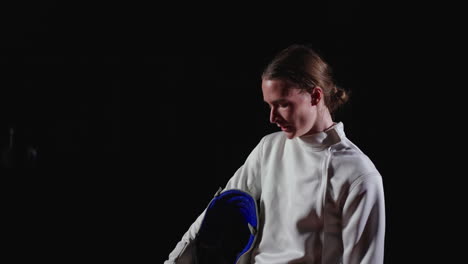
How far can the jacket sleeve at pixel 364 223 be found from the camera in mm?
1172

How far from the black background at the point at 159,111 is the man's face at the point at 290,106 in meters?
A: 0.48

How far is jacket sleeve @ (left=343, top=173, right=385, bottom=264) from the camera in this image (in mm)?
1172

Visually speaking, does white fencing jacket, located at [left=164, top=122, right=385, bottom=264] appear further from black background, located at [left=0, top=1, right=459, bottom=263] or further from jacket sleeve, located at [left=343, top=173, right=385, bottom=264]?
black background, located at [left=0, top=1, right=459, bottom=263]

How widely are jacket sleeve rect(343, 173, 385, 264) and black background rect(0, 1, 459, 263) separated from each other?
54 cm

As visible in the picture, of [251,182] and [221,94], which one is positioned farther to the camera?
[221,94]

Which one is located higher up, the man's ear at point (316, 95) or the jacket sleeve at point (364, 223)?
the man's ear at point (316, 95)

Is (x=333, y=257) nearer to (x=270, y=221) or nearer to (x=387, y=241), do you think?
(x=270, y=221)

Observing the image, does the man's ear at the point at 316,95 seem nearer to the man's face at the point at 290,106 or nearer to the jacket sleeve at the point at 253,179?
the man's face at the point at 290,106

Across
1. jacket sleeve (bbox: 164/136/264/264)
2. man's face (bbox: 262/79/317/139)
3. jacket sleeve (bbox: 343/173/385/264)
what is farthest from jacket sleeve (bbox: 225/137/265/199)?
jacket sleeve (bbox: 343/173/385/264)

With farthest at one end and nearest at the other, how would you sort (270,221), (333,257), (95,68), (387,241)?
(95,68) < (387,241) < (270,221) < (333,257)

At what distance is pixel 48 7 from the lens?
1793 millimetres

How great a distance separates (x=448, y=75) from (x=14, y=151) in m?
1.74

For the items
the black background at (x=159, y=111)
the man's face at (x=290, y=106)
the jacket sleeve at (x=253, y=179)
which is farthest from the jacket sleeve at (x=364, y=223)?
the black background at (x=159, y=111)

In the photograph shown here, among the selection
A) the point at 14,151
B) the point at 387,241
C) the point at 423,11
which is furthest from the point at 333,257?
the point at 14,151
